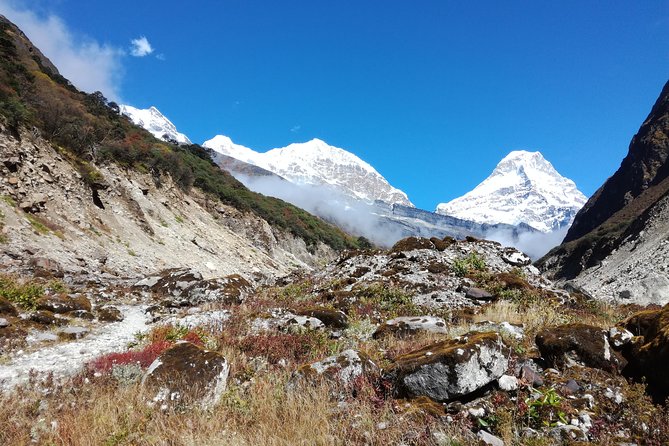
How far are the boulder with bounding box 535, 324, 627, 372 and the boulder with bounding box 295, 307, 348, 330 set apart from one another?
5364 millimetres

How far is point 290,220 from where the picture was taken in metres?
73.8

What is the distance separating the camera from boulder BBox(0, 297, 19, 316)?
975 centimetres

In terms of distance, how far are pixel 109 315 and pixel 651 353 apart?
13158 millimetres

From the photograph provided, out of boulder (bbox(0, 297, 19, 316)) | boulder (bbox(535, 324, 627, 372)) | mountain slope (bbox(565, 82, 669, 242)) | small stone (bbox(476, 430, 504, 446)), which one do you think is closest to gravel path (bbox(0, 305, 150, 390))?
boulder (bbox(0, 297, 19, 316))

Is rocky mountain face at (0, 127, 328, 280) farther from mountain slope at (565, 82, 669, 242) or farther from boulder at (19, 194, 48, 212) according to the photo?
mountain slope at (565, 82, 669, 242)

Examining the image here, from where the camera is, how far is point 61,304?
11.4 metres

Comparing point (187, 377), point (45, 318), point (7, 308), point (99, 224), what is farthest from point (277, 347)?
point (99, 224)

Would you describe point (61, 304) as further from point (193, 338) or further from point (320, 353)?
point (320, 353)

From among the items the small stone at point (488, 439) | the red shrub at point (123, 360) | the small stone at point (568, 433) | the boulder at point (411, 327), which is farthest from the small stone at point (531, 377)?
the red shrub at point (123, 360)

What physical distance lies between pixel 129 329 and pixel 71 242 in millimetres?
13933

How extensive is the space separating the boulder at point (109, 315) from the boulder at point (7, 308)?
7.17 ft

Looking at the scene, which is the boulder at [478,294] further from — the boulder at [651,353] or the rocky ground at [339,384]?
the boulder at [651,353]

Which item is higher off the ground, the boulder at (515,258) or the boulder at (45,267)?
the boulder at (515,258)

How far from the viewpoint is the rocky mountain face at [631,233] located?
3315cm
